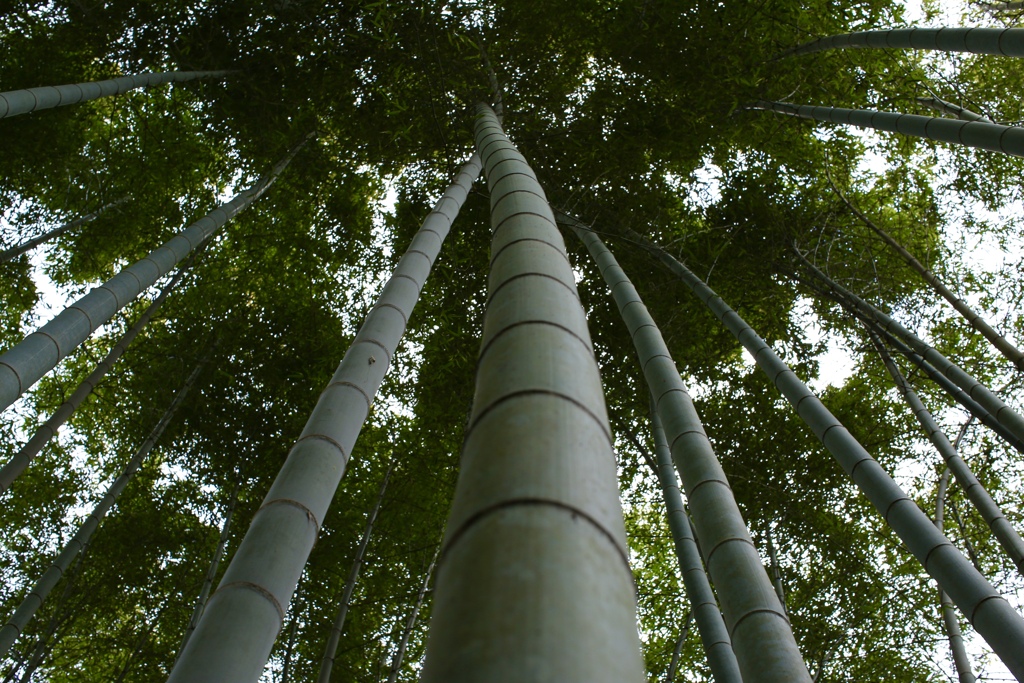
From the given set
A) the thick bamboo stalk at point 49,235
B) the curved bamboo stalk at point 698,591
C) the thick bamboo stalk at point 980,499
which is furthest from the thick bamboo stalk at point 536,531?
the thick bamboo stalk at point 49,235

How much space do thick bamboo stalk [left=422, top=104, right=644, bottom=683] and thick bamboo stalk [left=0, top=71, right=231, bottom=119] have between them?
3928mm

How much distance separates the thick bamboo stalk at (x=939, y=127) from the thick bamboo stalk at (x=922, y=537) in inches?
54.9

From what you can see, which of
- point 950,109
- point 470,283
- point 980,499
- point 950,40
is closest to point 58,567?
point 470,283

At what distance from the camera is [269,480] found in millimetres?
6320

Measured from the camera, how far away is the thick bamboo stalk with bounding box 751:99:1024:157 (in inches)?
116

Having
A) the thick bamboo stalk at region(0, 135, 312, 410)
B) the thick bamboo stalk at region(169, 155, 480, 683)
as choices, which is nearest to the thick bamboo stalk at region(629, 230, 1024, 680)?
the thick bamboo stalk at region(169, 155, 480, 683)

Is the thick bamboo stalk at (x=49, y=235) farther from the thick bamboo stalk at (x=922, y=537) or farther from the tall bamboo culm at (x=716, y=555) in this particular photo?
the thick bamboo stalk at (x=922, y=537)

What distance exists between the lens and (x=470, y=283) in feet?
17.5

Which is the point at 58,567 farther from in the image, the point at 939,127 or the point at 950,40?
the point at 950,40

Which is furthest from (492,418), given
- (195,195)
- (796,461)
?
(195,195)

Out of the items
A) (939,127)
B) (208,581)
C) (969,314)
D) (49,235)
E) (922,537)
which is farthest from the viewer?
(49,235)

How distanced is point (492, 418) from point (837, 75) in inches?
225

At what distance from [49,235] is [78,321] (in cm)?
346

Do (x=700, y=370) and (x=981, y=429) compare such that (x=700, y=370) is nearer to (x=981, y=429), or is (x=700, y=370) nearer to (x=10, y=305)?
(x=981, y=429)
